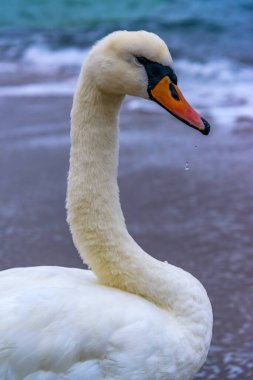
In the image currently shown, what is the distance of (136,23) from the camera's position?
588 inches

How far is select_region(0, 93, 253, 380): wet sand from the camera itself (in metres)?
4.23

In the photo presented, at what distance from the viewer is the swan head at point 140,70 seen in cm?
296

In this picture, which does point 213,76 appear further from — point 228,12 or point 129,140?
point 228,12

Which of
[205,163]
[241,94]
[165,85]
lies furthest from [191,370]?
[241,94]

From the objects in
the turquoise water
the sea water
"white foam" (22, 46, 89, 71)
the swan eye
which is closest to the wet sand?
the sea water

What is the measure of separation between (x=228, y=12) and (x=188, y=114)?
481 inches

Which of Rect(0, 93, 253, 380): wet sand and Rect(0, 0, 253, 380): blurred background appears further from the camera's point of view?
Rect(0, 0, 253, 380): blurred background

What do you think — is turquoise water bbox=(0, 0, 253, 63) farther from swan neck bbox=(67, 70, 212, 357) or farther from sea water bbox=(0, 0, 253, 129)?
swan neck bbox=(67, 70, 212, 357)

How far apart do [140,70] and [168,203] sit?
102 inches

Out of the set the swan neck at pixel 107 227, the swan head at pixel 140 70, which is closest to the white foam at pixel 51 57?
the swan neck at pixel 107 227

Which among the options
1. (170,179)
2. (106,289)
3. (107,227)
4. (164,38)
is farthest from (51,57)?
(106,289)

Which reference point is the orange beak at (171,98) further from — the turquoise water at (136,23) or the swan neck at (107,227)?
the turquoise water at (136,23)

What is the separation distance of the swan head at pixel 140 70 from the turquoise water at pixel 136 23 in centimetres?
822

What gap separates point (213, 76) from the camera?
10.2 metres
